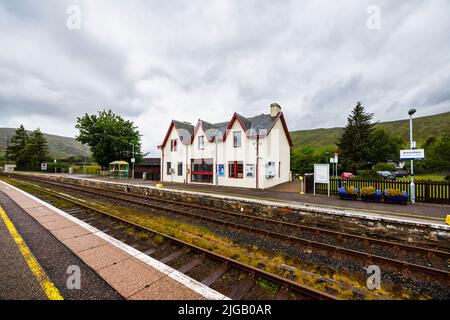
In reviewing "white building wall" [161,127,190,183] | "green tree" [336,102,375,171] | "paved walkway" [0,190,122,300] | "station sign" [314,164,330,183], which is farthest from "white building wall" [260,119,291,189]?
"green tree" [336,102,375,171]

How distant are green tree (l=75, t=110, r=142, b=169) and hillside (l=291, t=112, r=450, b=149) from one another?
127237 millimetres

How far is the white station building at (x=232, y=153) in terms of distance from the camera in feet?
61.5

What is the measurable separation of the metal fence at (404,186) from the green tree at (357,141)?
82.3ft

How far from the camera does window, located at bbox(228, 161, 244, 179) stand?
1947 cm

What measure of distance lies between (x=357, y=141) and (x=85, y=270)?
46067mm

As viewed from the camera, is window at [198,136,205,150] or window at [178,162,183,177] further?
window at [178,162,183,177]

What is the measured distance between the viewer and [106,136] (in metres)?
32.8

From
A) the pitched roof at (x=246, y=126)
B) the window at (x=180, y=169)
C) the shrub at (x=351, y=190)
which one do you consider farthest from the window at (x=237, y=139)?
the shrub at (x=351, y=190)

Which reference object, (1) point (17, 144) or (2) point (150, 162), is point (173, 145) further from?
(1) point (17, 144)

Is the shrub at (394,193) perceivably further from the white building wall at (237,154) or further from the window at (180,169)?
the window at (180,169)

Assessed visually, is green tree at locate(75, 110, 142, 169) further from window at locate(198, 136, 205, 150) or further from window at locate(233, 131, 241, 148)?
window at locate(233, 131, 241, 148)

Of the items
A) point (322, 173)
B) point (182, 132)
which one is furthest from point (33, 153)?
point (322, 173)
